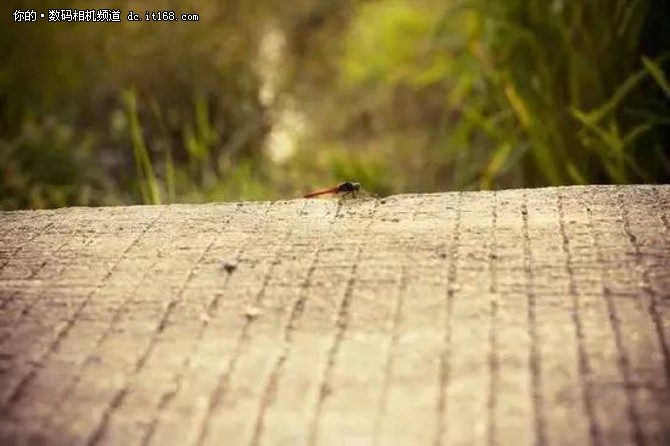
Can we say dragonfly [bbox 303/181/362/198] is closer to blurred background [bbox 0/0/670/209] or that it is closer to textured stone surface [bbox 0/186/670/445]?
textured stone surface [bbox 0/186/670/445]

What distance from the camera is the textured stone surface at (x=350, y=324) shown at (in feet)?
2.10

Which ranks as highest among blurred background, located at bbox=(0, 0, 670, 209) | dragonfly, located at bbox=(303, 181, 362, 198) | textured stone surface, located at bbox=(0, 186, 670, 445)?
blurred background, located at bbox=(0, 0, 670, 209)

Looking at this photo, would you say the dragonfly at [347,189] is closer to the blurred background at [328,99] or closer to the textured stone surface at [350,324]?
the textured stone surface at [350,324]

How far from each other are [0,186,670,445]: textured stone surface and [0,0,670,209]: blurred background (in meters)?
0.61

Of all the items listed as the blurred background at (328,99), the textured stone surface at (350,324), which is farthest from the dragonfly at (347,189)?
the blurred background at (328,99)

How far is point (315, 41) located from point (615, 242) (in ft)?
11.1

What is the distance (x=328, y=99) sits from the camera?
394 cm

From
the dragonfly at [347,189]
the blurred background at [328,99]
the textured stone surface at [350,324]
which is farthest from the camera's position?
the blurred background at [328,99]

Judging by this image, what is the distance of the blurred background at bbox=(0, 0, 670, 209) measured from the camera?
1789 millimetres

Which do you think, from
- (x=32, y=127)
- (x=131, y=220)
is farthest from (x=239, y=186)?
(x=131, y=220)

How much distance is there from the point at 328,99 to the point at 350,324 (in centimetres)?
323

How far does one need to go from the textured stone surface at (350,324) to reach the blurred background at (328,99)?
61 centimetres

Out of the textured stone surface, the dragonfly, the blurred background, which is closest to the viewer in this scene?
the textured stone surface

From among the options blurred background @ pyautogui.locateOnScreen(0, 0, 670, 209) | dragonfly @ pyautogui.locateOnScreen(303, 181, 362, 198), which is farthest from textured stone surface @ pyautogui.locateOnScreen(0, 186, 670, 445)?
blurred background @ pyautogui.locateOnScreen(0, 0, 670, 209)
